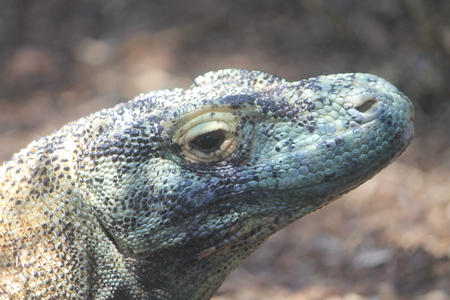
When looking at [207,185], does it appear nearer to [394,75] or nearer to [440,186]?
[440,186]

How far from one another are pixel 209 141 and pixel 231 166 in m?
0.23

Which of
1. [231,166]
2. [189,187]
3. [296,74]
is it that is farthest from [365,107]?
[296,74]

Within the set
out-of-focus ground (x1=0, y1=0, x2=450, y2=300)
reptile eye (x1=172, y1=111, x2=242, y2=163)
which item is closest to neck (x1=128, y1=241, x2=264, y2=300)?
reptile eye (x1=172, y1=111, x2=242, y2=163)

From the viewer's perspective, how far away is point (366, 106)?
3.27 m

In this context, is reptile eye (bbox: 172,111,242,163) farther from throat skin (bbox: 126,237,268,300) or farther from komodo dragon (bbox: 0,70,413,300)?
throat skin (bbox: 126,237,268,300)

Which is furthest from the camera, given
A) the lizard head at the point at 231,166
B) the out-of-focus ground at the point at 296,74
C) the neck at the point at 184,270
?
the out-of-focus ground at the point at 296,74

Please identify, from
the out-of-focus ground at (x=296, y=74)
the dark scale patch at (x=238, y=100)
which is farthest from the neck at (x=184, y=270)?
the out-of-focus ground at (x=296, y=74)

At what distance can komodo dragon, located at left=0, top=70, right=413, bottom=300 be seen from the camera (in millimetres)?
3168

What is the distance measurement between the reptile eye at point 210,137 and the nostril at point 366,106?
89 cm

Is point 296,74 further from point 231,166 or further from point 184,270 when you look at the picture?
point 184,270

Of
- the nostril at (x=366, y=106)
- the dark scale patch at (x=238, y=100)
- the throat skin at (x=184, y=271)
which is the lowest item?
the throat skin at (x=184, y=271)

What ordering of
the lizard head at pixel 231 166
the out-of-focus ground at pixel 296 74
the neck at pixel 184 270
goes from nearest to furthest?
the lizard head at pixel 231 166 → the neck at pixel 184 270 → the out-of-focus ground at pixel 296 74

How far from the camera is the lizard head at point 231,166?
3152mm

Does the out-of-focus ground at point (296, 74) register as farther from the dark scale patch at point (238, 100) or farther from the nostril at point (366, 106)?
the dark scale patch at point (238, 100)
